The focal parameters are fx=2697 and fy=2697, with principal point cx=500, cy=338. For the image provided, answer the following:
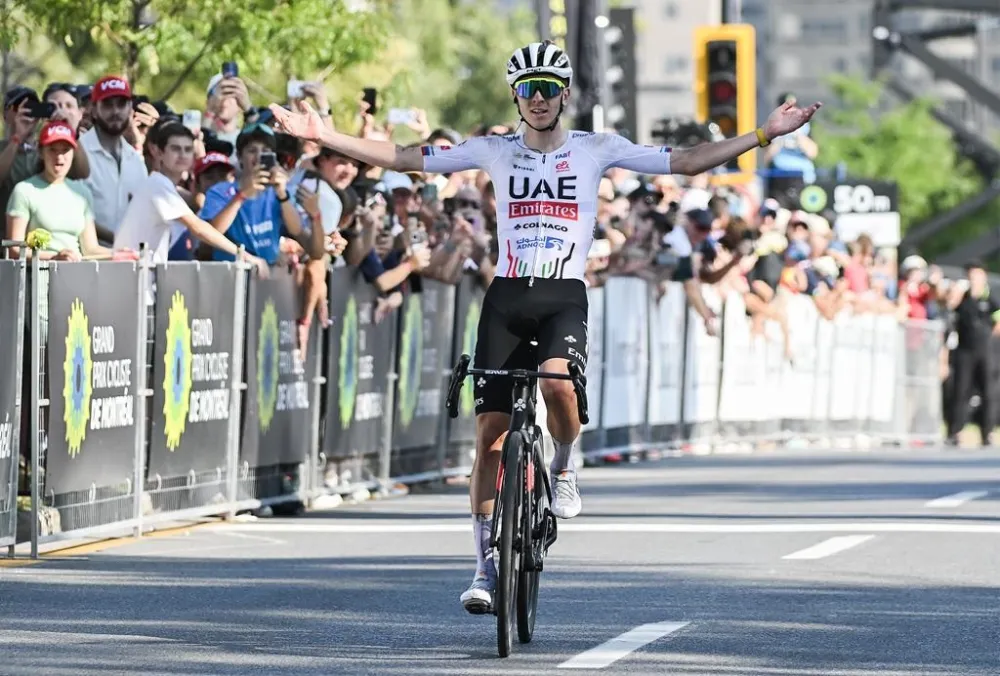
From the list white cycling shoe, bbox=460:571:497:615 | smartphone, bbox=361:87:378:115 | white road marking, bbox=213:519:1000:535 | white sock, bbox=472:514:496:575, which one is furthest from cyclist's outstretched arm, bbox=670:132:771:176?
smartphone, bbox=361:87:378:115

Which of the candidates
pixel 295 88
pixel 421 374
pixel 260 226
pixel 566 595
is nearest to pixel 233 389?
pixel 260 226

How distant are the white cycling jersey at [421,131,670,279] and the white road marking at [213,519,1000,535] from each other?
5.29 meters

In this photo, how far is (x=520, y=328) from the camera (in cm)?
1028

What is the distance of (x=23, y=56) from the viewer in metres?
26.3

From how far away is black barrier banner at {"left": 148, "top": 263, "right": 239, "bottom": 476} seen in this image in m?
15.1

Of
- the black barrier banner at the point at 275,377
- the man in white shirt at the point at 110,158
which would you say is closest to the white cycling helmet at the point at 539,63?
Result: the man in white shirt at the point at 110,158

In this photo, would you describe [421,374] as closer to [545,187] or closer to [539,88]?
[545,187]

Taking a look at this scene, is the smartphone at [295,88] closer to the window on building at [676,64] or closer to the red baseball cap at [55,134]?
the red baseball cap at [55,134]

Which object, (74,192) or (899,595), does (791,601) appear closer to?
(899,595)

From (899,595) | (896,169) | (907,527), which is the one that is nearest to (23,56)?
(907,527)

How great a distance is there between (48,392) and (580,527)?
3829mm

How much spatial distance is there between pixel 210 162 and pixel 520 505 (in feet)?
23.5

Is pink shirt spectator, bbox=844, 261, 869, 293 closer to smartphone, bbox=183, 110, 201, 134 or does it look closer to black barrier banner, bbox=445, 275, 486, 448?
black barrier banner, bbox=445, 275, 486, 448

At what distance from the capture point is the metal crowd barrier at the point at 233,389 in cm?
1362
